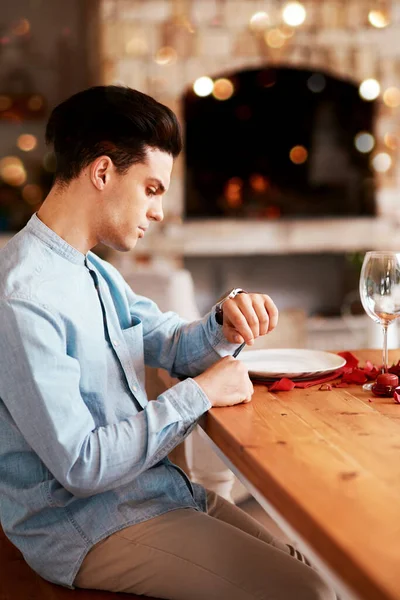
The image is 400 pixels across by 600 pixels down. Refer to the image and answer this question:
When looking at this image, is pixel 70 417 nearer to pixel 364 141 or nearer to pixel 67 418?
pixel 67 418

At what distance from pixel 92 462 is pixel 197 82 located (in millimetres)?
3564

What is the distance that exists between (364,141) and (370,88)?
12.7 inches

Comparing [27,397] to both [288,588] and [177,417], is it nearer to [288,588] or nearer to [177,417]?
[177,417]

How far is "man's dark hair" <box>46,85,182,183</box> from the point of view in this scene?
1.26 meters

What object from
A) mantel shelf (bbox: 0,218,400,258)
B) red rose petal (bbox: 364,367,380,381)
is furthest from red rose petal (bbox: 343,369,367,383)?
mantel shelf (bbox: 0,218,400,258)

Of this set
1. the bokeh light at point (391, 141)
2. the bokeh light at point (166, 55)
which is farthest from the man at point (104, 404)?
the bokeh light at point (391, 141)

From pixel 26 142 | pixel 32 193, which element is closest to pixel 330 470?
pixel 32 193

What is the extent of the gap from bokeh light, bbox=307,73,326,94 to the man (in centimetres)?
349

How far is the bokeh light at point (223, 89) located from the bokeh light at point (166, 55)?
12.0 inches

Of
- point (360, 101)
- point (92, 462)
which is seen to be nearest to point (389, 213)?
point (360, 101)

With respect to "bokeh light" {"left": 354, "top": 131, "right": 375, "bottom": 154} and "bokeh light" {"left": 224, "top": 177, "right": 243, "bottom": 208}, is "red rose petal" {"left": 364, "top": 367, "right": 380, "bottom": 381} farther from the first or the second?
"bokeh light" {"left": 354, "top": 131, "right": 375, "bottom": 154}

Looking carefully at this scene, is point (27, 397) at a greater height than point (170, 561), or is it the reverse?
point (27, 397)

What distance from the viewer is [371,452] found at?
0.97m

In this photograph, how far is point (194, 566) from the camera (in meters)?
1.10
